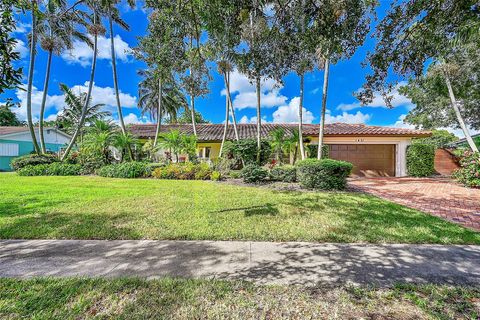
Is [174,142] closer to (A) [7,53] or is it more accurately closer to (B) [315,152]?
(B) [315,152]

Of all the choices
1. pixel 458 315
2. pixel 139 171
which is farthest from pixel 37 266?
pixel 139 171

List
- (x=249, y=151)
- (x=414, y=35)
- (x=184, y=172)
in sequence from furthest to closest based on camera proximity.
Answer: (x=249, y=151) → (x=184, y=172) → (x=414, y=35)

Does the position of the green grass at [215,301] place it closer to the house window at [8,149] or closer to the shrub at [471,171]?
the shrub at [471,171]

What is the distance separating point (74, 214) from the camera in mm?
6027

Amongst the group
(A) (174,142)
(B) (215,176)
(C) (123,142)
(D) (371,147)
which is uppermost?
(C) (123,142)

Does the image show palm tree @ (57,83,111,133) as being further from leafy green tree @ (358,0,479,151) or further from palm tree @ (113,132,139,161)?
leafy green tree @ (358,0,479,151)

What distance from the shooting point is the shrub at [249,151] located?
13753 mm

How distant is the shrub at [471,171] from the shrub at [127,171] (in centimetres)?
1711

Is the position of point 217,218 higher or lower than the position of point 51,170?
lower

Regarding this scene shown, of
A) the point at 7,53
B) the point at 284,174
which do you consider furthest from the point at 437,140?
the point at 7,53

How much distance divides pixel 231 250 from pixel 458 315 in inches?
116

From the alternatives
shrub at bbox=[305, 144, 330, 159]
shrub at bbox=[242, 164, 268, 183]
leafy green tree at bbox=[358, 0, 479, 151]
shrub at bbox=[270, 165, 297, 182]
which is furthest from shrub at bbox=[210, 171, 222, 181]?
leafy green tree at bbox=[358, 0, 479, 151]

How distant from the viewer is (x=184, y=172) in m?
13.1

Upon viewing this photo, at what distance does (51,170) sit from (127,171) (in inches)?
220
